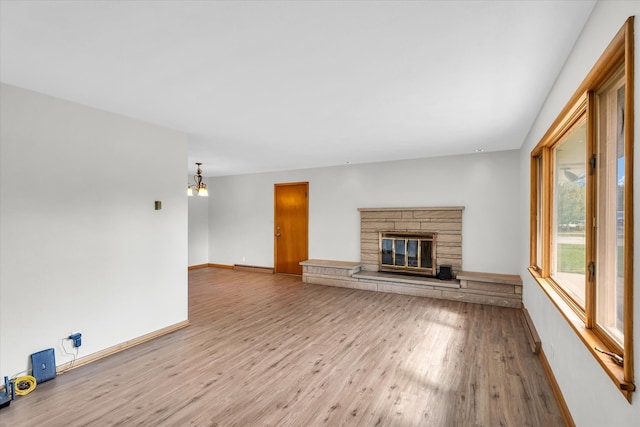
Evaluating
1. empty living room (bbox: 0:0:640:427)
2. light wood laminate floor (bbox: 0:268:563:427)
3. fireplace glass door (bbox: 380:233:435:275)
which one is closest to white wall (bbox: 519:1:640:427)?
empty living room (bbox: 0:0:640:427)

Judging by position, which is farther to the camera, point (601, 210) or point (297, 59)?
point (297, 59)

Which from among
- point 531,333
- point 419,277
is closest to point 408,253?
point 419,277

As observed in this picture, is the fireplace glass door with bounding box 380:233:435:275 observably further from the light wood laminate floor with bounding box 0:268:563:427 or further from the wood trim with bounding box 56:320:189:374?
the wood trim with bounding box 56:320:189:374

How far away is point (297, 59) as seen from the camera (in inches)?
82.4

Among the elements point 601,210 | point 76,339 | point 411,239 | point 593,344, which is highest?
point 601,210

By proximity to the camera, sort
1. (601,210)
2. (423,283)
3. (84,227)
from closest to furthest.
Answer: (601,210), (84,227), (423,283)

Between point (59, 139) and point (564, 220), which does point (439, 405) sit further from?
point (59, 139)

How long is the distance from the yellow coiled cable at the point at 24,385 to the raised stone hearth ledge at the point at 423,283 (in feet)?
14.6

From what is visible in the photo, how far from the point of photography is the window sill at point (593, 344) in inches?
46.6

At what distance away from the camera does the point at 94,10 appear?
5.21 feet

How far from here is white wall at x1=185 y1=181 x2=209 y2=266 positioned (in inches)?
314

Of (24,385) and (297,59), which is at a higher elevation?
(297,59)

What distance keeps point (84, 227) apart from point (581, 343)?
406cm

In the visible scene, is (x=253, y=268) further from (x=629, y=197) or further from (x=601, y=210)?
(x=629, y=197)
